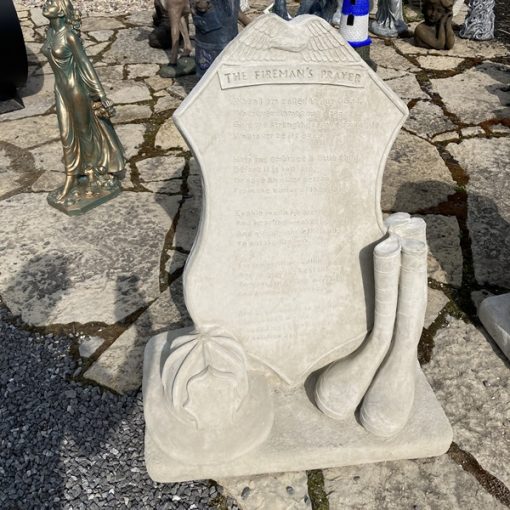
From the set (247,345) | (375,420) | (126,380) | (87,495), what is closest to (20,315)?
(126,380)

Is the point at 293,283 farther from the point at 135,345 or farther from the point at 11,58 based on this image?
the point at 11,58

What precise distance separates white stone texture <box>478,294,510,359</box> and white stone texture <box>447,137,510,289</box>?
1.08ft

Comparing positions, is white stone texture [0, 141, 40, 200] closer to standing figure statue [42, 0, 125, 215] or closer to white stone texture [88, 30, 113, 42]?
standing figure statue [42, 0, 125, 215]

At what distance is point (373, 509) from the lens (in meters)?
2.03

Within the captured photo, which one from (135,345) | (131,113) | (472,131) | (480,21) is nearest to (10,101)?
(131,113)

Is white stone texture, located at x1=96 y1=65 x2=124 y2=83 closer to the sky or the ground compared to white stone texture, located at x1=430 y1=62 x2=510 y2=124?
closer to the sky

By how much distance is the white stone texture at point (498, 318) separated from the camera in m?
2.60

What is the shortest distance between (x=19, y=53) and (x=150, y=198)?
2324mm

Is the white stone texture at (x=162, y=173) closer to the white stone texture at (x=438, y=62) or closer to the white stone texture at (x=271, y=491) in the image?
the white stone texture at (x=271, y=491)

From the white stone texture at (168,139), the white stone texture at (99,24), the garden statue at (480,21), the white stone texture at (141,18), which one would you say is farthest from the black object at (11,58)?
the garden statue at (480,21)

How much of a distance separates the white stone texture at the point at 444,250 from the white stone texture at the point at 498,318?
32 centimetres

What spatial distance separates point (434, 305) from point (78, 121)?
2545mm

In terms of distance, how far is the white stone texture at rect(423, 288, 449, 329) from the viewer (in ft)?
9.29

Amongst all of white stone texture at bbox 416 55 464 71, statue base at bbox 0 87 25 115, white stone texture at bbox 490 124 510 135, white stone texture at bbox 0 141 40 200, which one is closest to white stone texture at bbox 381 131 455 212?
white stone texture at bbox 490 124 510 135
